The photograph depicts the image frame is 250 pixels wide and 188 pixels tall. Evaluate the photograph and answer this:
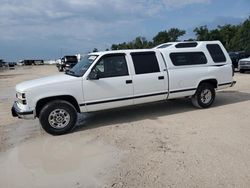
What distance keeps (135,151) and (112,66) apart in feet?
9.43

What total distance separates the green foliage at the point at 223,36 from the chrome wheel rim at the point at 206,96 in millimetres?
28273

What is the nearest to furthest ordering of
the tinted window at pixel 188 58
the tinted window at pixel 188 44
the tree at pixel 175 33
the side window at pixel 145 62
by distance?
the side window at pixel 145 62 < the tinted window at pixel 188 58 < the tinted window at pixel 188 44 < the tree at pixel 175 33

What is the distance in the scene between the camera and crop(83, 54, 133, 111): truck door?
806cm

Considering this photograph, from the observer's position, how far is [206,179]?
15.9 feet

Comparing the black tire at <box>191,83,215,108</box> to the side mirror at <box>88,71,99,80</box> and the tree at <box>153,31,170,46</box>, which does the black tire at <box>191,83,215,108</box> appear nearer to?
the side mirror at <box>88,71,99,80</box>

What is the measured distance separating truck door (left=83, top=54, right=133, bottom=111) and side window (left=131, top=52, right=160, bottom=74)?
12.6 inches

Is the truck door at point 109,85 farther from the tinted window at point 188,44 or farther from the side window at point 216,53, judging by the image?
the side window at point 216,53

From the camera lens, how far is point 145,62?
8.91 meters

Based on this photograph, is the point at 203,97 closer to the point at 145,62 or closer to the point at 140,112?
the point at 140,112

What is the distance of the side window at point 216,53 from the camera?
33.3 ft

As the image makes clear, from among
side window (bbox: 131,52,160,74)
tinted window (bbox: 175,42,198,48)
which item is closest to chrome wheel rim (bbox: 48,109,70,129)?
side window (bbox: 131,52,160,74)

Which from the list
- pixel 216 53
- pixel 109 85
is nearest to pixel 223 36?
pixel 216 53

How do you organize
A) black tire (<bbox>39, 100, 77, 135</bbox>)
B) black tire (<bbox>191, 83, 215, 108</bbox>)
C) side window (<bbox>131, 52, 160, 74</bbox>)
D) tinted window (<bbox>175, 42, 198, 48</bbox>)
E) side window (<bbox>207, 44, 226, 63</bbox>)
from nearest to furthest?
1. black tire (<bbox>39, 100, 77, 135</bbox>)
2. side window (<bbox>131, 52, 160, 74</bbox>)
3. black tire (<bbox>191, 83, 215, 108</bbox>)
4. tinted window (<bbox>175, 42, 198, 48</bbox>)
5. side window (<bbox>207, 44, 226, 63</bbox>)

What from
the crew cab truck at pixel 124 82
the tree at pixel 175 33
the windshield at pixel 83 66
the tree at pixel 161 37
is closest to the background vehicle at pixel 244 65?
the crew cab truck at pixel 124 82
